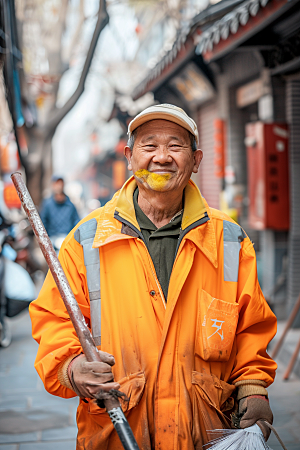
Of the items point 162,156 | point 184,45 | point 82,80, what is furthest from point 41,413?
point 82,80

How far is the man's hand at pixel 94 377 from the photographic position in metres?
1.77

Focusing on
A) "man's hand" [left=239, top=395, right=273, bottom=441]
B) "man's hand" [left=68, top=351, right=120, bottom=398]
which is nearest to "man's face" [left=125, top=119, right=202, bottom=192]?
"man's hand" [left=68, top=351, right=120, bottom=398]

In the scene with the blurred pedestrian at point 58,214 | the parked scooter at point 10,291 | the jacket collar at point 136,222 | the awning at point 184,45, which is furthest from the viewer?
the blurred pedestrian at point 58,214

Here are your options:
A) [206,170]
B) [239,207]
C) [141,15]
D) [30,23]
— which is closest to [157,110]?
[239,207]

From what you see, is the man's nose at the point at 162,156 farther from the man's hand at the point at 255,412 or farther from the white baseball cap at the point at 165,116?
the man's hand at the point at 255,412

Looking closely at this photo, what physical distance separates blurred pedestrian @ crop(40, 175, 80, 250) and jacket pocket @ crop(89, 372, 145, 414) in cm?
674

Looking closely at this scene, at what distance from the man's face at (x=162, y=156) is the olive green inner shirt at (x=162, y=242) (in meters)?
0.16

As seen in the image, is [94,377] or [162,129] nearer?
[94,377]

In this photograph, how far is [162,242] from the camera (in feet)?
7.37

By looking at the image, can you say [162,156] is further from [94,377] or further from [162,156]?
[94,377]

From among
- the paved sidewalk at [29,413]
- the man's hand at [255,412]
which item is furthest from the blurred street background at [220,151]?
the man's hand at [255,412]

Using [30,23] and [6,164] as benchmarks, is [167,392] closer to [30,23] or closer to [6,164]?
[30,23]

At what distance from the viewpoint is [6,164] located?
2319 centimetres

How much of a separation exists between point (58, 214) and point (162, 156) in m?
6.76
